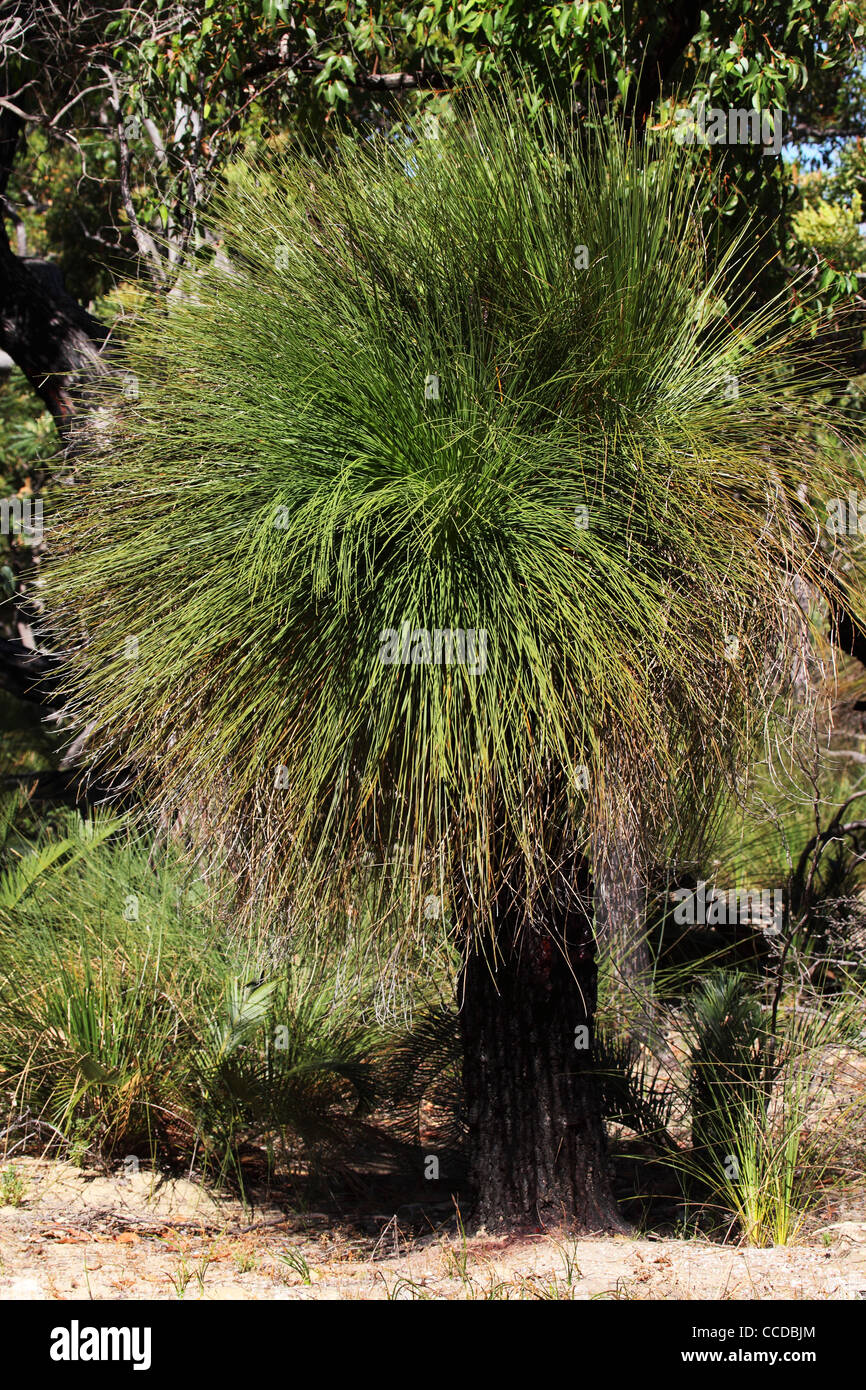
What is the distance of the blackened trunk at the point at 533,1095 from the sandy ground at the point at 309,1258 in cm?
11

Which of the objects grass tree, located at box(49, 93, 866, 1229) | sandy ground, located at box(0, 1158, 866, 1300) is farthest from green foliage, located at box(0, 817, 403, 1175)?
grass tree, located at box(49, 93, 866, 1229)

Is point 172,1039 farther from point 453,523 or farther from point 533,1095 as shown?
point 453,523

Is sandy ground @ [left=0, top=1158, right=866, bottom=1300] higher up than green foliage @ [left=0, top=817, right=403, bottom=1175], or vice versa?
green foliage @ [left=0, top=817, right=403, bottom=1175]

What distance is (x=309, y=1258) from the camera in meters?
3.67

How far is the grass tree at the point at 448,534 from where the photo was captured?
2834 mm

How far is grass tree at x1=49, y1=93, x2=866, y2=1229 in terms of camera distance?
9.30 feet

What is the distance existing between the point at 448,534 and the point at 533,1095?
5.81 ft

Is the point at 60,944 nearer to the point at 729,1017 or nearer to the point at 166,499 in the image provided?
the point at 166,499

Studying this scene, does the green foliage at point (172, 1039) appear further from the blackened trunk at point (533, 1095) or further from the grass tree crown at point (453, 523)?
the grass tree crown at point (453, 523)

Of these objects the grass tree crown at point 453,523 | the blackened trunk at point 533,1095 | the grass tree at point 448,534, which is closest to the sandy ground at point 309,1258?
the blackened trunk at point 533,1095

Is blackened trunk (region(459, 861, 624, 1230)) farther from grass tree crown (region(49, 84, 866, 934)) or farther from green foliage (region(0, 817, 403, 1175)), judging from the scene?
green foliage (region(0, 817, 403, 1175))

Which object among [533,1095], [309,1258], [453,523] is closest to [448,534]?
[453,523]

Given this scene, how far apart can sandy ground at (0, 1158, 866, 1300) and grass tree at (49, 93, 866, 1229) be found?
91 centimetres

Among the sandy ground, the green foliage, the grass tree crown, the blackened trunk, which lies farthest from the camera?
the green foliage
